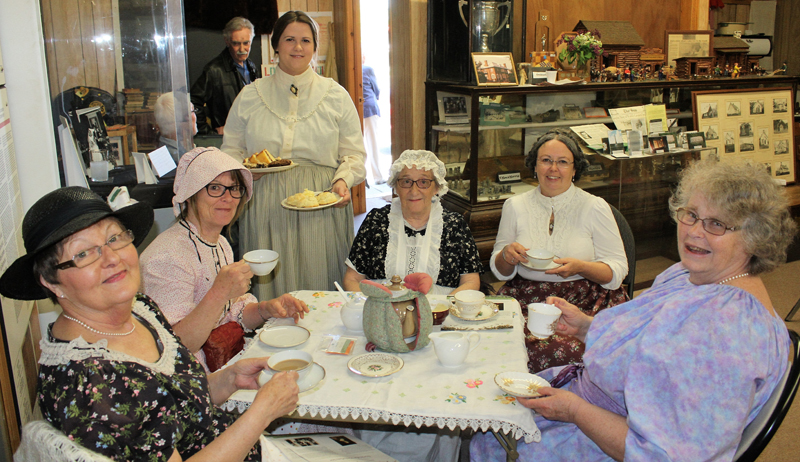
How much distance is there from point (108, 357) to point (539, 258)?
1.73 meters

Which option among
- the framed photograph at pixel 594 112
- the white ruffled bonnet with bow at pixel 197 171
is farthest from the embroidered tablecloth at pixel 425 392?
the framed photograph at pixel 594 112

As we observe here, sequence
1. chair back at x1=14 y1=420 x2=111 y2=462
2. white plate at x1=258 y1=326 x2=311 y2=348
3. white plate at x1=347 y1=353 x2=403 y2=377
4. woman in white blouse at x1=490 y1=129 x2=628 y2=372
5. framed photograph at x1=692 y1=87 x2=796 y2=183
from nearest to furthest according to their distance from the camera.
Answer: chair back at x1=14 y1=420 x2=111 y2=462
white plate at x1=347 y1=353 x2=403 y2=377
white plate at x1=258 y1=326 x2=311 y2=348
woman in white blouse at x1=490 y1=129 x2=628 y2=372
framed photograph at x1=692 y1=87 x2=796 y2=183

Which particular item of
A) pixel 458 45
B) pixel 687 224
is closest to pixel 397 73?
pixel 458 45

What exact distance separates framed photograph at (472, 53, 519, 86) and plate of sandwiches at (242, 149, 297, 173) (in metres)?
1.80

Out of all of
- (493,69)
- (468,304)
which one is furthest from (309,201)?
(493,69)

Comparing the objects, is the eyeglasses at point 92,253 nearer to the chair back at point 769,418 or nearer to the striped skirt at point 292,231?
the chair back at point 769,418

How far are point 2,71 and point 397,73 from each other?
3.69 m

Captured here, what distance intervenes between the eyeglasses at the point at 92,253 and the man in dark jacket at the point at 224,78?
3615mm

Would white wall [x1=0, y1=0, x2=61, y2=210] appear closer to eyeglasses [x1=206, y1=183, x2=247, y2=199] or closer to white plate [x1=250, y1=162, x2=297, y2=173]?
eyeglasses [x1=206, y1=183, x2=247, y2=199]

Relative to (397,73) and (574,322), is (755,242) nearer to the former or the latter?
(574,322)

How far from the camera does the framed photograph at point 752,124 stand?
16.8 ft

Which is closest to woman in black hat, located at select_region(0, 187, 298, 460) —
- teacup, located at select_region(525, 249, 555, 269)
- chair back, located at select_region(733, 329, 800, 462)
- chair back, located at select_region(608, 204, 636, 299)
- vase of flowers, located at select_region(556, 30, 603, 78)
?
chair back, located at select_region(733, 329, 800, 462)

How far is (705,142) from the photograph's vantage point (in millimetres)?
5016

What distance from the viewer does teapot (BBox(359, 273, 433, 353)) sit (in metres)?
1.84
